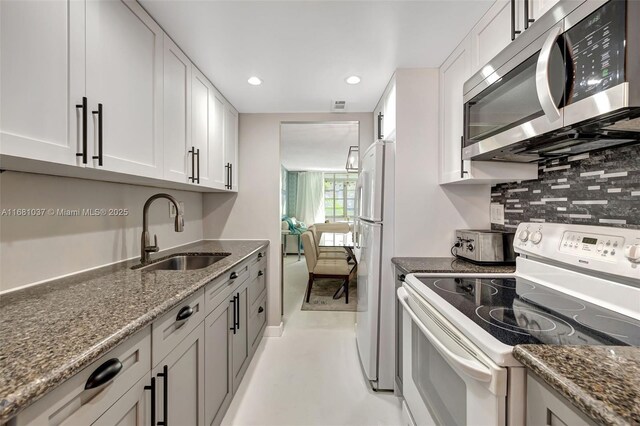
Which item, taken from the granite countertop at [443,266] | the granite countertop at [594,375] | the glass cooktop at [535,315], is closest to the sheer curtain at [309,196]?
the granite countertop at [443,266]

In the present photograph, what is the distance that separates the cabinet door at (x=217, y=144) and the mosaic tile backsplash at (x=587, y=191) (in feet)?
7.10

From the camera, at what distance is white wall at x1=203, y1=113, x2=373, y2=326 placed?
2.78 meters

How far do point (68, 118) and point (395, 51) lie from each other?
1.69 meters

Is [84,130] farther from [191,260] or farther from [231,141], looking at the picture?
[231,141]

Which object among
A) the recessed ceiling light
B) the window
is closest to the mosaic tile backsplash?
the recessed ceiling light

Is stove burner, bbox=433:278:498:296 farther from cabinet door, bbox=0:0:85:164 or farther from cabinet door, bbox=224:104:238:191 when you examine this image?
cabinet door, bbox=224:104:238:191

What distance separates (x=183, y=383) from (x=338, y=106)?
2357 mm

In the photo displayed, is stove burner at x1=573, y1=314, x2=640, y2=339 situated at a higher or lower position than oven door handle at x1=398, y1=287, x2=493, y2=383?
higher

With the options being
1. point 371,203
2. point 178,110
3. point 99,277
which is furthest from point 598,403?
point 178,110

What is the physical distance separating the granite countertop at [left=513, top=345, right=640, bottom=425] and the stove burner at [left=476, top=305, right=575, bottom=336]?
0.12m

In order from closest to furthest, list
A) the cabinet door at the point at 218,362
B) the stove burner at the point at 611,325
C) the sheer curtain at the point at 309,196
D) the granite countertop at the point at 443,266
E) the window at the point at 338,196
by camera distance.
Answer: the stove burner at the point at 611,325 → the cabinet door at the point at 218,362 → the granite countertop at the point at 443,266 → the sheer curtain at the point at 309,196 → the window at the point at 338,196

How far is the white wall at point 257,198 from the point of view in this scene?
109 inches

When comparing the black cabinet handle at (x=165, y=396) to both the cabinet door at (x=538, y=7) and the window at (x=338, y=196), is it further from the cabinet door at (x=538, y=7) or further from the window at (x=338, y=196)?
the window at (x=338, y=196)

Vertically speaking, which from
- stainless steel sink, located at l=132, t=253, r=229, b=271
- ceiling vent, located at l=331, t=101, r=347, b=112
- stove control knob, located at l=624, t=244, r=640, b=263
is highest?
ceiling vent, located at l=331, t=101, r=347, b=112
